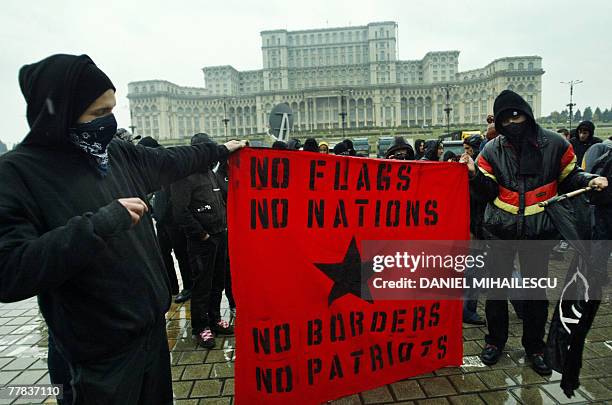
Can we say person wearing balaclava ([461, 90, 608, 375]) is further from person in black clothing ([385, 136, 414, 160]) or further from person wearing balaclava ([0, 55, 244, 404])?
person wearing balaclava ([0, 55, 244, 404])

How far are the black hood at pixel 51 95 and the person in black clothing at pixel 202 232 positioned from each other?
241cm

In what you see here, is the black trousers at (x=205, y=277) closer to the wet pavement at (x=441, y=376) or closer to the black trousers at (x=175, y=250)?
→ the wet pavement at (x=441, y=376)

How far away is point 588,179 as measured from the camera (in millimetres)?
3117

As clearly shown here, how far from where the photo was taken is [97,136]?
67.6 inches

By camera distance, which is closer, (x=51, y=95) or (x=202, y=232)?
(x=51, y=95)

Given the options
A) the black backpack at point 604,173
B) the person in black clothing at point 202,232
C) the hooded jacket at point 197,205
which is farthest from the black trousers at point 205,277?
the black backpack at point 604,173

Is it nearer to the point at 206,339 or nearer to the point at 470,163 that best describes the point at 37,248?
the point at 206,339

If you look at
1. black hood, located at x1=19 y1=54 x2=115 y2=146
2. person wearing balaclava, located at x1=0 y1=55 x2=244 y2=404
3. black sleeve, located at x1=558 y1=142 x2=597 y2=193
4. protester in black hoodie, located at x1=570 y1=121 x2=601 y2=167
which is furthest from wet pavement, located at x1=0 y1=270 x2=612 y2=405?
protester in black hoodie, located at x1=570 y1=121 x2=601 y2=167

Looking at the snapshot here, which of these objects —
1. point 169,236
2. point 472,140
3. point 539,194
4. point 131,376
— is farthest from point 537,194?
point 169,236

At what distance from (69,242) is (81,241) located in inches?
1.5

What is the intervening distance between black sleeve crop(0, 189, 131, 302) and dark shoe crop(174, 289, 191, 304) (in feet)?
13.6

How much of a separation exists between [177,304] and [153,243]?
3.63 m

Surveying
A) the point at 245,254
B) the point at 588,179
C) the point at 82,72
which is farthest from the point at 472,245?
the point at 82,72

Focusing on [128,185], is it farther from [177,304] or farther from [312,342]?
[177,304]
